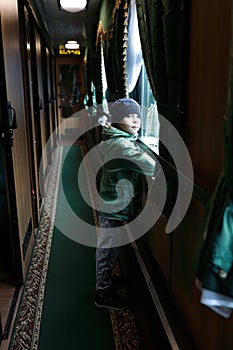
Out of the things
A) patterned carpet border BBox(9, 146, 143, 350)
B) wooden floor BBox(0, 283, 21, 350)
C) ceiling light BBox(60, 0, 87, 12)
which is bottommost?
patterned carpet border BBox(9, 146, 143, 350)

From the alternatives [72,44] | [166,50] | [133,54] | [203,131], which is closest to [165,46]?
[166,50]

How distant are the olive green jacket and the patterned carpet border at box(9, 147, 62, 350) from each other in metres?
0.80

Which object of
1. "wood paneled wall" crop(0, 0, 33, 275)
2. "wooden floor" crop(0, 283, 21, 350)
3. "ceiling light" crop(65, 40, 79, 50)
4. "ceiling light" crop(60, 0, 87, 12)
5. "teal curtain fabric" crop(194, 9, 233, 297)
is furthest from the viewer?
"ceiling light" crop(65, 40, 79, 50)

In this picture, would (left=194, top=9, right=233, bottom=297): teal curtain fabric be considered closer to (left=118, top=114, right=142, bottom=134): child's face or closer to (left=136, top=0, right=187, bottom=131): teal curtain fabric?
(left=136, top=0, right=187, bottom=131): teal curtain fabric

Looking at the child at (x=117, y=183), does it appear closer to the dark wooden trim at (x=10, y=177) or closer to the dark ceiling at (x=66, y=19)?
the dark wooden trim at (x=10, y=177)

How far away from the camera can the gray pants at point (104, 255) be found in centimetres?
240

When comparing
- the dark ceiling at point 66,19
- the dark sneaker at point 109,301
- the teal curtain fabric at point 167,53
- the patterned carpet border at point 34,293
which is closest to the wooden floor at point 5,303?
the patterned carpet border at point 34,293

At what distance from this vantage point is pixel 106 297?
2441 millimetres

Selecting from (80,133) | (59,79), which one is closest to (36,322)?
(80,133)

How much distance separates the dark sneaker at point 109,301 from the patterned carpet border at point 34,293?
394 millimetres

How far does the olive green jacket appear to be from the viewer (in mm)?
2176

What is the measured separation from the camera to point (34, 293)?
2613mm

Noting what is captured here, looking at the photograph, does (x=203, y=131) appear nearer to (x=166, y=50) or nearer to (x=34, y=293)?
(x=166, y=50)

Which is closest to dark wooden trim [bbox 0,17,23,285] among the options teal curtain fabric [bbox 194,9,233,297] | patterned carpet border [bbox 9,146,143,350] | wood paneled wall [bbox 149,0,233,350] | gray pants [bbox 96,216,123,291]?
patterned carpet border [bbox 9,146,143,350]
